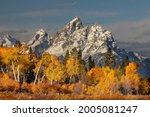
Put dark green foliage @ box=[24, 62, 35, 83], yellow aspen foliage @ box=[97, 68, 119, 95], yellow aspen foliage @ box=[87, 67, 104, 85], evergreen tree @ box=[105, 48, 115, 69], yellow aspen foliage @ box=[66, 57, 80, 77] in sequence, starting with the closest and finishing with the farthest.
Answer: dark green foliage @ box=[24, 62, 35, 83]
yellow aspen foliage @ box=[97, 68, 119, 95]
yellow aspen foliage @ box=[87, 67, 104, 85]
yellow aspen foliage @ box=[66, 57, 80, 77]
evergreen tree @ box=[105, 48, 115, 69]

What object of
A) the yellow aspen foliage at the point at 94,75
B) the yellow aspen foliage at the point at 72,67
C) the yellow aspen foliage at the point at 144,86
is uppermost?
the yellow aspen foliage at the point at 72,67

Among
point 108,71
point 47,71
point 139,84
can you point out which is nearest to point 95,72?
point 108,71

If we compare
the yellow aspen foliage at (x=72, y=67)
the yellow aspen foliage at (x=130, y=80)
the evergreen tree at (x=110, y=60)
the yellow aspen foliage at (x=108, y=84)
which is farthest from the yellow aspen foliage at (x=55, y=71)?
the evergreen tree at (x=110, y=60)

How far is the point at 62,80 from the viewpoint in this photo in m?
146

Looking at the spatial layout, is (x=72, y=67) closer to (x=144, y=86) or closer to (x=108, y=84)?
(x=108, y=84)

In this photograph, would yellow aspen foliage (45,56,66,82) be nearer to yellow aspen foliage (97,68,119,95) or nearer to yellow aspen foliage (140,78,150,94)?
yellow aspen foliage (97,68,119,95)

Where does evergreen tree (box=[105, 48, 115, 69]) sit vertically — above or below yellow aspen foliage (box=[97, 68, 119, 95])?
above

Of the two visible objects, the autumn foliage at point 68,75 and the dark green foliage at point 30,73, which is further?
the dark green foliage at point 30,73

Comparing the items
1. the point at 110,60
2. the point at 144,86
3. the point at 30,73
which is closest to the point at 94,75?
the point at 144,86

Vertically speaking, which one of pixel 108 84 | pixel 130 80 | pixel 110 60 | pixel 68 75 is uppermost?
pixel 110 60

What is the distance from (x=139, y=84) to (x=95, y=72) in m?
16.8

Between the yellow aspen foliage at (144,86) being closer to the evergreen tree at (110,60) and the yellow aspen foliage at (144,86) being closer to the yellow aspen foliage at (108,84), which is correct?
the yellow aspen foliage at (108,84)

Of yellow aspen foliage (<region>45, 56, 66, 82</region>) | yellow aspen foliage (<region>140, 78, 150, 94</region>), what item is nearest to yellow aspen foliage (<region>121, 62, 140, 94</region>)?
yellow aspen foliage (<region>140, 78, 150, 94</region>)

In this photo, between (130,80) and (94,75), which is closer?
(94,75)
